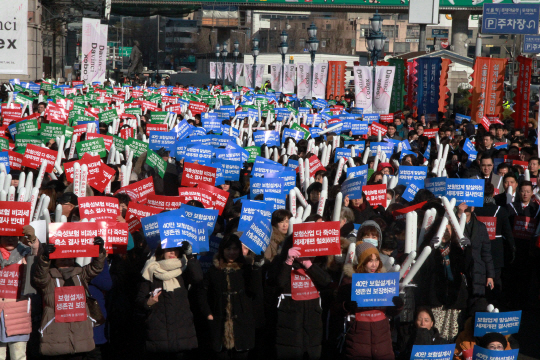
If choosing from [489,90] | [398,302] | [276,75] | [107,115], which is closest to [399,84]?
[489,90]

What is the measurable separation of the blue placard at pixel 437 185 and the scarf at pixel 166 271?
3.38 metres

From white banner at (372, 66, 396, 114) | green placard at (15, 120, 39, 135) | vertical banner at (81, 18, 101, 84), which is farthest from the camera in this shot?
vertical banner at (81, 18, 101, 84)

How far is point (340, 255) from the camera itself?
5.49 metres

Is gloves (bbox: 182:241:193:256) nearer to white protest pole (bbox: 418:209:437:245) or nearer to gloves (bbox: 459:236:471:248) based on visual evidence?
white protest pole (bbox: 418:209:437:245)

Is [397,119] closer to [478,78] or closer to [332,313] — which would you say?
[478,78]

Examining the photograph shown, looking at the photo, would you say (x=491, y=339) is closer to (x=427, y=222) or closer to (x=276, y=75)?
(x=427, y=222)

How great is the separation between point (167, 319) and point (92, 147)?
4.59m

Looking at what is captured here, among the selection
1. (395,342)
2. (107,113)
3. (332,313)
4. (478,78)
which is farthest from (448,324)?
(478,78)

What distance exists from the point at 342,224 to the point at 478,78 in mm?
14004

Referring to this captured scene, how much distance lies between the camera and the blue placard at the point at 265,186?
7.34 meters

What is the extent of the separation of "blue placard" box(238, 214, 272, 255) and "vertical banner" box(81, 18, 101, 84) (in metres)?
15.9

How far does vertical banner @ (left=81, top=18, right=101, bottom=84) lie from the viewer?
20141mm

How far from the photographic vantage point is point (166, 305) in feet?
16.8

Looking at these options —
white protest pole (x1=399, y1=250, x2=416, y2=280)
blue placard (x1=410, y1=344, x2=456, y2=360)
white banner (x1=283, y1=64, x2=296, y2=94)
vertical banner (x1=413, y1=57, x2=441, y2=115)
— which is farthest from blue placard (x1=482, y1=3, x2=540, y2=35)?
blue placard (x1=410, y1=344, x2=456, y2=360)
